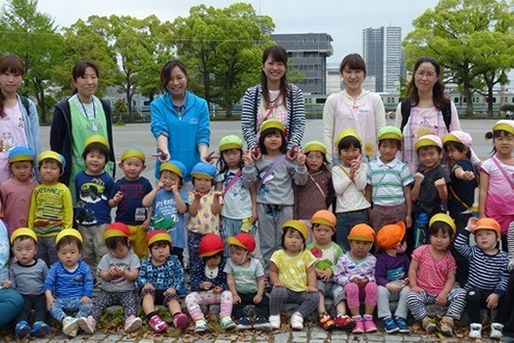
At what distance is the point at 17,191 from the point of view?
17.8 ft

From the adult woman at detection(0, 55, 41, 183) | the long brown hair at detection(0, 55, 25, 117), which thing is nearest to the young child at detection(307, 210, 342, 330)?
the adult woman at detection(0, 55, 41, 183)

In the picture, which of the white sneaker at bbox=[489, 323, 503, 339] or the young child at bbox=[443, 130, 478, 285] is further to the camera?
the young child at bbox=[443, 130, 478, 285]

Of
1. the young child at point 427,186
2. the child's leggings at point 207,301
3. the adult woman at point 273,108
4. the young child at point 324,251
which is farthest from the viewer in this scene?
the adult woman at point 273,108

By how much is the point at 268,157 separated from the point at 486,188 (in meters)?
2.06

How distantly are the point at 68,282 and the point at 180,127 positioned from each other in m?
1.83

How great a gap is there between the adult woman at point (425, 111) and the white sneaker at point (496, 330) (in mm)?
1645

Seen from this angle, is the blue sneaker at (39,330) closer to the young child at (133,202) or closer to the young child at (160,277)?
the young child at (160,277)

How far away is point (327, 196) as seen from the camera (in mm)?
5648

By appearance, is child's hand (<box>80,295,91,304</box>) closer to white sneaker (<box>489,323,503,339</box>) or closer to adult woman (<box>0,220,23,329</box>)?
adult woman (<box>0,220,23,329</box>)

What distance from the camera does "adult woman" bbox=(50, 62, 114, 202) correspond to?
576 centimetres

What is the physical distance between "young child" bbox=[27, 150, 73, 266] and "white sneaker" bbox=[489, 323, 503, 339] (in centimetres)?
390

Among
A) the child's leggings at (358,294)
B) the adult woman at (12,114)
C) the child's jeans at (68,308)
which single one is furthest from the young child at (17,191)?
the child's leggings at (358,294)

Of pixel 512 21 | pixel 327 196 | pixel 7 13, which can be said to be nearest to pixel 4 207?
pixel 327 196

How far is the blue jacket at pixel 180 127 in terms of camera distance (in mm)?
5719
